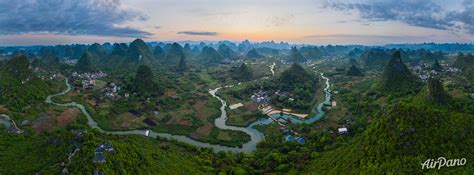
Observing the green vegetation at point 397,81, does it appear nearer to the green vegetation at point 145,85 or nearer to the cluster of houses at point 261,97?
the cluster of houses at point 261,97

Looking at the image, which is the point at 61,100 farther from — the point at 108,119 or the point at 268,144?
the point at 268,144

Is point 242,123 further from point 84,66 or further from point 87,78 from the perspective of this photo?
point 84,66

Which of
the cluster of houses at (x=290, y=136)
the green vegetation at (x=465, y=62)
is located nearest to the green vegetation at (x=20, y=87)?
the cluster of houses at (x=290, y=136)

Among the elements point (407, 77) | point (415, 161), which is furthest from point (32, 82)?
point (407, 77)

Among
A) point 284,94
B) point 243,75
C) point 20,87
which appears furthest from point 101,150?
point 243,75

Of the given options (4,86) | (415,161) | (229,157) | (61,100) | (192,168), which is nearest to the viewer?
(415,161)

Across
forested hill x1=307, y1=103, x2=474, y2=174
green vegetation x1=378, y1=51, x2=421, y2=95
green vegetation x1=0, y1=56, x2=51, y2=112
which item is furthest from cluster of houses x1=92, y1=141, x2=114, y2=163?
green vegetation x1=378, y1=51, x2=421, y2=95
